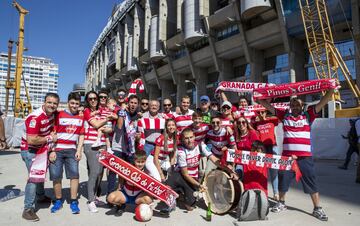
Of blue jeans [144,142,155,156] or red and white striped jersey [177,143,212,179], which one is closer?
red and white striped jersey [177,143,212,179]

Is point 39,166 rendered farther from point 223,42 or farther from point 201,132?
point 223,42

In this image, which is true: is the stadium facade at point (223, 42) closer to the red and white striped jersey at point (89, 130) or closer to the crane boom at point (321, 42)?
the crane boom at point (321, 42)

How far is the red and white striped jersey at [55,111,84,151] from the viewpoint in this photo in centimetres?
491

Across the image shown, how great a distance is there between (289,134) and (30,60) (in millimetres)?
214875

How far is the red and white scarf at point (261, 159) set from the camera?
4.77 metres

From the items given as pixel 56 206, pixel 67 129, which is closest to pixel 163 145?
pixel 67 129

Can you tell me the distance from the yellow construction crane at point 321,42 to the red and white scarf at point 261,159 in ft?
78.1

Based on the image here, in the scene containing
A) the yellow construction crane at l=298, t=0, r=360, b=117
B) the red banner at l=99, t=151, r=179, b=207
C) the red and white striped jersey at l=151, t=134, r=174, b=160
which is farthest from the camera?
the yellow construction crane at l=298, t=0, r=360, b=117

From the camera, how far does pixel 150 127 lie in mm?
5762

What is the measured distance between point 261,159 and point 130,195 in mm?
2421

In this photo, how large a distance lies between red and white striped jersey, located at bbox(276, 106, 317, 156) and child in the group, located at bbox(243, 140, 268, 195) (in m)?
0.50

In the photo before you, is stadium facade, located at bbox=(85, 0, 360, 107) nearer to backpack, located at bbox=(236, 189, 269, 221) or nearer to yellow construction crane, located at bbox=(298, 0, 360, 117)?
yellow construction crane, located at bbox=(298, 0, 360, 117)

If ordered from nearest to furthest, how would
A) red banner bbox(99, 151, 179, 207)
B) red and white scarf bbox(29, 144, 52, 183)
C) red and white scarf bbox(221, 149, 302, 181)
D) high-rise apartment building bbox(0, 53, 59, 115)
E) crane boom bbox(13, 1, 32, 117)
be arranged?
1. red and white scarf bbox(29, 144, 52, 183)
2. red banner bbox(99, 151, 179, 207)
3. red and white scarf bbox(221, 149, 302, 181)
4. crane boom bbox(13, 1, 32, 117)
5. high-rise apartment building bbox(0, 53, 59, 115)

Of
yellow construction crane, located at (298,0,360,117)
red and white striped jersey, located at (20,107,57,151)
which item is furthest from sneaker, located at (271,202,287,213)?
yellow construction crane, located at (298,0,360,117)
